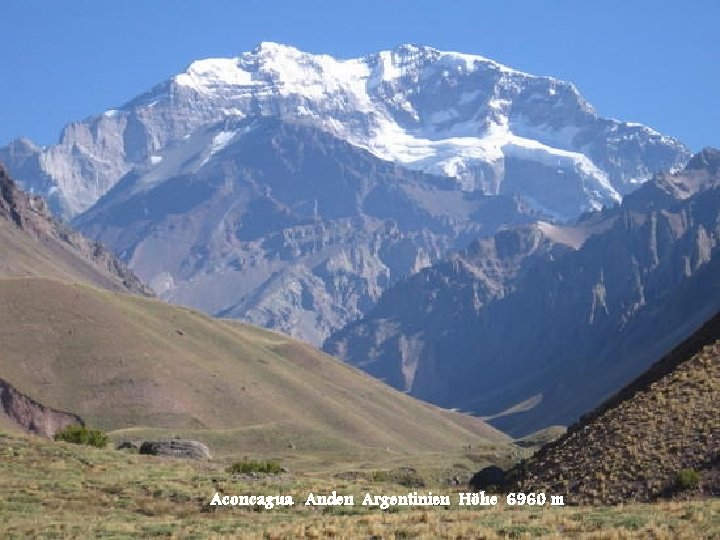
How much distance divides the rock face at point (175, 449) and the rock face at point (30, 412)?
343ft

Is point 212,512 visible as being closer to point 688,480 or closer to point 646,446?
point 646,446

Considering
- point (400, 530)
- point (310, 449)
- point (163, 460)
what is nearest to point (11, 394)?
point (310, 449)

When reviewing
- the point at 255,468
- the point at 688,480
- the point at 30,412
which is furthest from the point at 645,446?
the point at 30,412

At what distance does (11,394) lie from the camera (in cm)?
18825

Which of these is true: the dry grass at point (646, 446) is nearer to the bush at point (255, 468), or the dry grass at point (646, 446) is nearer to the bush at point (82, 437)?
the bush at point (255, 468)

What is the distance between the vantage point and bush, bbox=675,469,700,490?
48.1 meters

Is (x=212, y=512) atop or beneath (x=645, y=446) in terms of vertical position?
beneath

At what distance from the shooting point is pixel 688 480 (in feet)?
158

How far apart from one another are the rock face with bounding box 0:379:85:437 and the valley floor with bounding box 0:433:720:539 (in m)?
125

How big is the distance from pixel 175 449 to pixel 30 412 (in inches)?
4371

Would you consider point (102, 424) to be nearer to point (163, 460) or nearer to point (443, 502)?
point (163, 460)

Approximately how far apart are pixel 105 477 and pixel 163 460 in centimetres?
1241

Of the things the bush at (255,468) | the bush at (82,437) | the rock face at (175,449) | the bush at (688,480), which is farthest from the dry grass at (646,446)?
the bush at (82,437)

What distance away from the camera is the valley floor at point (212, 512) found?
40.4m
